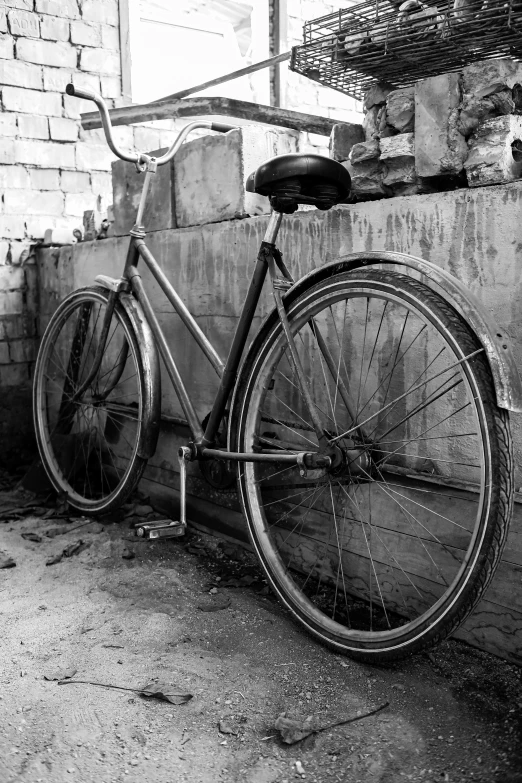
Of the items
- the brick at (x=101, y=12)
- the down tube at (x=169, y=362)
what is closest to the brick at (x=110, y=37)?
the brick at (x=101, y=12)

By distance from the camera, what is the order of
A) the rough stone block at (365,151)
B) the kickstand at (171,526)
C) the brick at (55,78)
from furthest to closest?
1. the brick at (55,78)
2. the kickstand at (171,526)
3. the rough stone block at (365,151)

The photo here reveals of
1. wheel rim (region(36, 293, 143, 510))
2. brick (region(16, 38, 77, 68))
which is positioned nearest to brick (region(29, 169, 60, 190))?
brick (region(16, 38, 77, 68))

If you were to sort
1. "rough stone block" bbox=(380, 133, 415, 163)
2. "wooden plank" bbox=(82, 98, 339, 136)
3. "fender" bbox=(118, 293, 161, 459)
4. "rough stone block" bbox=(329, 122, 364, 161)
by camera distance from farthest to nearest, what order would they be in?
"wooden plank" bbox=(82, 98, 339, 136) → "fender" bbox=(118, 293, 161, 459) → "rough stone block" bbox=(329, 122, 364, 161) → "rough stone block" bbox=(380, 133, 415, 163)

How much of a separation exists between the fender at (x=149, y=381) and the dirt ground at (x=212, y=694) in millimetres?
541

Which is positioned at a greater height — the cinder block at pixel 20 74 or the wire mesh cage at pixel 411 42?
the cinder block at pixel 20 74

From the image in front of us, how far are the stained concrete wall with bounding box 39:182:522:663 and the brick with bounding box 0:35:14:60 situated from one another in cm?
139

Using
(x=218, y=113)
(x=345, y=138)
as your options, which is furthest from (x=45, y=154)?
(x=345, y=138)

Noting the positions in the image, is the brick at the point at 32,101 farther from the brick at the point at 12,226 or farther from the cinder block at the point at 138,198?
the cinder block at the point at 138,198

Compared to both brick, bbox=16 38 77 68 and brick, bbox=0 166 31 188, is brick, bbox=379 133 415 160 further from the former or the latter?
brick, bbox=16 38 77 68

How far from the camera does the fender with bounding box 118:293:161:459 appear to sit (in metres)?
3.15

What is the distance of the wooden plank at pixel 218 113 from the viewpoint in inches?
160

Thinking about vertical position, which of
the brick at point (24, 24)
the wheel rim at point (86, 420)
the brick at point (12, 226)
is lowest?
the wheel rim at point (86, 420)

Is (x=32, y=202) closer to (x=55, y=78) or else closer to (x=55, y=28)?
(x=55, y=78)

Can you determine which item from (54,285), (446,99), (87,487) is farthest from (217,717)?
(54,285)
